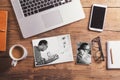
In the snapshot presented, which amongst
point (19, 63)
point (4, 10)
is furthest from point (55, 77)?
point (4, 10)

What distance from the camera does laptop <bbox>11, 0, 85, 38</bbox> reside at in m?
1.38

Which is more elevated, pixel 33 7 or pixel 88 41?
pixel 33 7

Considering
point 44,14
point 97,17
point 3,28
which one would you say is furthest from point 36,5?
point 97,17

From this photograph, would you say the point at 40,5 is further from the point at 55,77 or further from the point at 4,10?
the point at 55,77

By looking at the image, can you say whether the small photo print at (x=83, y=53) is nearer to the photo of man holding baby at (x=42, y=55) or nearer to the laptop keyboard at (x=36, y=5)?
the photo of man holding baby at (x=42, y=55)

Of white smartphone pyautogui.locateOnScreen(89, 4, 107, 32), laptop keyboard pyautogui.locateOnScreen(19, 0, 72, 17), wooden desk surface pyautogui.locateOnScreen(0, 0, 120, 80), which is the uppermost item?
laptop keyboard pyautogui.locateOnScreen(19, 0, 72, 17)

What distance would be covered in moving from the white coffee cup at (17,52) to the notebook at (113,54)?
0.38m

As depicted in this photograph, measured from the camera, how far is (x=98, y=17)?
1.39 meters

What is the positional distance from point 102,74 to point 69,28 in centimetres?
26

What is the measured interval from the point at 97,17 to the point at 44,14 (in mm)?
246

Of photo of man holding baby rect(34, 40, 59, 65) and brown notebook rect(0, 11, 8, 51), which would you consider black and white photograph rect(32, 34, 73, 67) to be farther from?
brown notebook rect(0, 11, 8, 51)

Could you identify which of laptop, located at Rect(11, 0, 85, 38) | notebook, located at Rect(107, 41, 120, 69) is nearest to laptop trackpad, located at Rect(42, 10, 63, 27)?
laptop, located at Rect(11, 0, 85, 38)

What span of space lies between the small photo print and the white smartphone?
0.28 ft

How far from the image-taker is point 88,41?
4.56 ft
